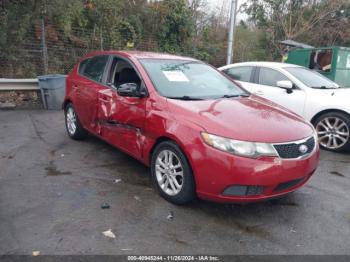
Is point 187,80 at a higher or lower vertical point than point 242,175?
higher

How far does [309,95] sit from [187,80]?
293 cm

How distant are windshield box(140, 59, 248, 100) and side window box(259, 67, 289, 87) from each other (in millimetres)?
2196

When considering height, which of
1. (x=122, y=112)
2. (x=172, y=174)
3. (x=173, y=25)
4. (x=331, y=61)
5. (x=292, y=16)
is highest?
(x=292, y=16)

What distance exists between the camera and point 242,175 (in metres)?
3.17

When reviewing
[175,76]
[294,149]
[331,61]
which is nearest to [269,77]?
[175,76]

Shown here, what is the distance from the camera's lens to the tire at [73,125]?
5.91 m

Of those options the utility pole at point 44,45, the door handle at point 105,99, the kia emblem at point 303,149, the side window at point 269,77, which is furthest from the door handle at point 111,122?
the utility pole at point 44,45

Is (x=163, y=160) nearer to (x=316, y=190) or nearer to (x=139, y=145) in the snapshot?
(x=139, y=145)

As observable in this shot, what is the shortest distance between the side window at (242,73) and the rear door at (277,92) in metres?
0.21

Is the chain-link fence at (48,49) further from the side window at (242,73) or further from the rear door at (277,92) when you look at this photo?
the rear door at (277,92)

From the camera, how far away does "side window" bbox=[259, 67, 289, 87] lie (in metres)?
6.76

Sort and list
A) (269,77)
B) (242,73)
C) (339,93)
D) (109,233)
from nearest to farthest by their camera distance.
A: 1. (109,233)
2. (339,93)
3. (269,77)
4. (242,73)

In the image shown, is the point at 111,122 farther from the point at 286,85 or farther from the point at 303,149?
the point at 286,85

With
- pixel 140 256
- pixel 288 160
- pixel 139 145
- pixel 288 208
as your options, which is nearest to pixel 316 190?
pixel 288 208
